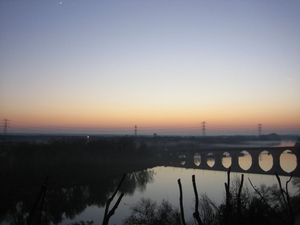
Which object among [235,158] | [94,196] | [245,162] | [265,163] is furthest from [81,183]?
[265,163]

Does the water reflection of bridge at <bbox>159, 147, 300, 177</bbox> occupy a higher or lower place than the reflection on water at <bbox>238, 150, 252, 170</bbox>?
higher

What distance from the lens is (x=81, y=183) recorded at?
555 inches

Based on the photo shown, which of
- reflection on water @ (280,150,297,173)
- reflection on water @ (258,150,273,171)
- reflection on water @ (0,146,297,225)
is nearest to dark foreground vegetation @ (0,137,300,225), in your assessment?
reflection on water @ (0,146,297,225)

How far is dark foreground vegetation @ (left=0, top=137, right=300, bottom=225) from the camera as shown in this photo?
6.66 metres

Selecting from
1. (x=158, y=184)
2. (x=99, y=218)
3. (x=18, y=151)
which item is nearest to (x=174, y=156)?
(x=158, y=184)

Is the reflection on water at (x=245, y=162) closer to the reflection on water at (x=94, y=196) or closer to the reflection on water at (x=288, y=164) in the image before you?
the reflection on water at (x=288, y=164)

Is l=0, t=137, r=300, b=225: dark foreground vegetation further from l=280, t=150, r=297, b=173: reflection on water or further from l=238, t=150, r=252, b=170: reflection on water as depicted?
l=238, t=150, r=252, b=170: reflection on water

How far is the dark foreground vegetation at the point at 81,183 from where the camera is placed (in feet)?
21.8

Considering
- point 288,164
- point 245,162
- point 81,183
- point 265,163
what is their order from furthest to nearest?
point 245,162, point 265,163, point 288,164, point 81,183

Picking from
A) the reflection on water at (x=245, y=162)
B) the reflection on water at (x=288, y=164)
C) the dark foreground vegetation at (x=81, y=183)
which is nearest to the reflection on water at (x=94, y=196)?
the dark foreground vegetation at (x=81, y=183)

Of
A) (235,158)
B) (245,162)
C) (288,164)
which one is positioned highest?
(235,158)

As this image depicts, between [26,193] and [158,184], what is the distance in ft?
19.7

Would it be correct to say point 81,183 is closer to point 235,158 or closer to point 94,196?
point 94,196

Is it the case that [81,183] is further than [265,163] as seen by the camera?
No
